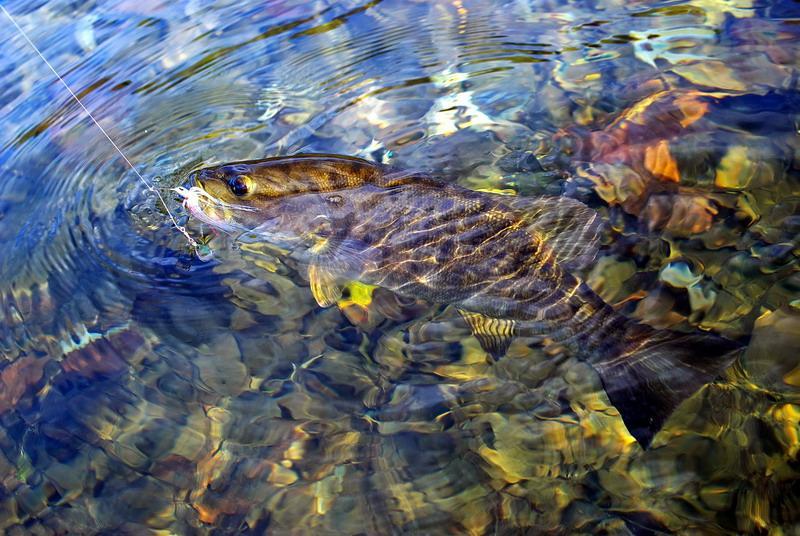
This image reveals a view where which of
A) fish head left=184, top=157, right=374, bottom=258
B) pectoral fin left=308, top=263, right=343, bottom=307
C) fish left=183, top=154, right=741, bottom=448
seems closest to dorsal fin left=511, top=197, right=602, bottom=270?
fish left=183, top=154, right=741, bottom=448

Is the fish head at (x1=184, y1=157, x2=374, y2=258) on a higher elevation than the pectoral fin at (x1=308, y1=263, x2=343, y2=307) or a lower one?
higher

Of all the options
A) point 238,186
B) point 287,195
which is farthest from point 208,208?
point 287,195

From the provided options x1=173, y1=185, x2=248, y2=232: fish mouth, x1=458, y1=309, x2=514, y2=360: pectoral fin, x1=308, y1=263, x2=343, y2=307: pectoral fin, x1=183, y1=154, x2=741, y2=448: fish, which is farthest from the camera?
x1=173, y1=185, x2=248, y2=232: fish mouth

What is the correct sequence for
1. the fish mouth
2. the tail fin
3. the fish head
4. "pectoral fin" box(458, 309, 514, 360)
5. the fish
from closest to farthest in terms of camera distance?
the tail fin, the fish, "pectoral fin" box(458, 309, 514, 360), the fish head, the fish mouth

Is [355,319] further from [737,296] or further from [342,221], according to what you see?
[737,296]

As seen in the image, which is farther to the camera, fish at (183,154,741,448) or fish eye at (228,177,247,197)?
fish eye at (228,177,247,197)

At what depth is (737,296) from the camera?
12.7 ft

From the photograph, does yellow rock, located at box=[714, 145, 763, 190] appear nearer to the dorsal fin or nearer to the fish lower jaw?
the dorsal fin

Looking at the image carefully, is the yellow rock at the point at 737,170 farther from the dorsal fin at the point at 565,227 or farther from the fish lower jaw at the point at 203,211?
the fish lower jaw at the point at 203,211

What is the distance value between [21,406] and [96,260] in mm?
1182

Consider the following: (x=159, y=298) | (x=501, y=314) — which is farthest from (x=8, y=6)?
(x=501, y=314)

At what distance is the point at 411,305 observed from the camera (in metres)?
4.27

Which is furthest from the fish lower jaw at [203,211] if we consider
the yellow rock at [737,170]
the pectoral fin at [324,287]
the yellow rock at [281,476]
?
the yellow rock at [737,170]

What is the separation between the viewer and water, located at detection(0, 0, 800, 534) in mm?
3408
